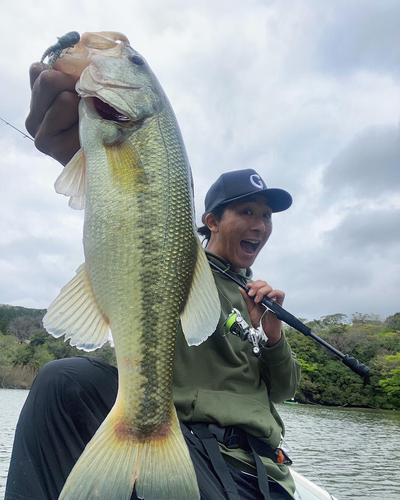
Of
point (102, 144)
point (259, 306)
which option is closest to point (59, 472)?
point (102, 144)

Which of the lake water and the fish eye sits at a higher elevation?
the fish eye

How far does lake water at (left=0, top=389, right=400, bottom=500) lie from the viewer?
11.9 metres

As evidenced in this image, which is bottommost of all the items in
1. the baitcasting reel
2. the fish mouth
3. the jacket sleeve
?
the jacket sleeve

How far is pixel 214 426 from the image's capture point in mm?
2387

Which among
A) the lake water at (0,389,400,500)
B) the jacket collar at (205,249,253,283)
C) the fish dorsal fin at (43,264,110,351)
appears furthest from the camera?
the lake water at (0,389,400,500)

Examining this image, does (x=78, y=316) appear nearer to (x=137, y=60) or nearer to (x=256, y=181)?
(x=137, y=60)

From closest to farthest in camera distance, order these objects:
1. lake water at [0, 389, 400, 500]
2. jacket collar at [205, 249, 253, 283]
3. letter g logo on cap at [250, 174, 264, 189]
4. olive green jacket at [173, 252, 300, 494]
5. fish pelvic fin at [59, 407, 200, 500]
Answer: fish pelvic fin at [59, 407, 200, 500], olive green jacket at [173, 252, 300, 494], jacket collar at [205, 249, 253, 283], letter g logo on cap at [250, 174, 264, 189], lake water at [0, 389, 400, 500]

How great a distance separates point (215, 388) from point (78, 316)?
3.89 ft

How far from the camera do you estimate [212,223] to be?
3521mm

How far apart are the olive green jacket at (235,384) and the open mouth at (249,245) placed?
0.44 m

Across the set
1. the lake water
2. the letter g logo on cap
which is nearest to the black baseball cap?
the letter g logo on cap

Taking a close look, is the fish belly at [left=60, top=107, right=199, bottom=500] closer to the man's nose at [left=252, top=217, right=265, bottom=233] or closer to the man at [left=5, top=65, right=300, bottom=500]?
the man at [left=5, top=65, right=300, bottom=500]

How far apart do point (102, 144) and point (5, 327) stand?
3478 inches

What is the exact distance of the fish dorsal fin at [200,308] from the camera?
70.1 inches
